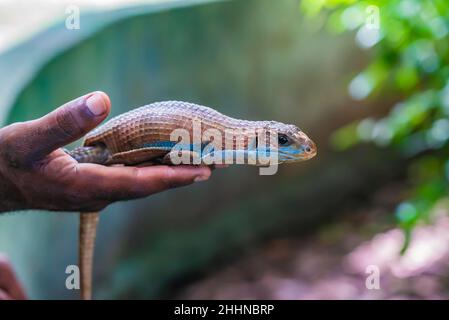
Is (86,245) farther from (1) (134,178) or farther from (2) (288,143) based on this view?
(2) (288,143)

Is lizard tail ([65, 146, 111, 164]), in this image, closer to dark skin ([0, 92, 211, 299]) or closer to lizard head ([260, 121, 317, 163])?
dark skin ([0, 92, 211, 299])

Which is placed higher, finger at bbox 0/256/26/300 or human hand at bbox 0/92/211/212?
human hand at bbox 0/92/211/212

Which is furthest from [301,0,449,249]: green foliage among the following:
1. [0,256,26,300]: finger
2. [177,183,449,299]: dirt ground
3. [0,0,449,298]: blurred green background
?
[0,256,26,300]: finger

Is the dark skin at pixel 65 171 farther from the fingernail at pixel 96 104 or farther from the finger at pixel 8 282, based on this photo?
the finger at pixel 8 282

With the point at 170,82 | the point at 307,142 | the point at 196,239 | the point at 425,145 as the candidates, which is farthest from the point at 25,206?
the point at 425,145

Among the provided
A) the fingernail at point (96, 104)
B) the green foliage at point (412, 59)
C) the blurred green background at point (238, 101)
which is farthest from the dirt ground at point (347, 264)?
the fingernail at point (96, 104)

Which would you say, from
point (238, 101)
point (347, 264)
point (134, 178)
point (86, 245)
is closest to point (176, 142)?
point (134, 178)

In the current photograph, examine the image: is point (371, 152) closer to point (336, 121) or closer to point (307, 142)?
point (336, 121)
